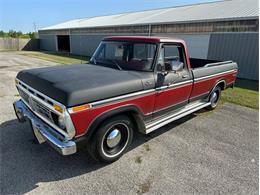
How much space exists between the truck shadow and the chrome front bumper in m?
0.49

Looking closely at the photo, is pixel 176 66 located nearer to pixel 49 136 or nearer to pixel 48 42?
pixel 49 136

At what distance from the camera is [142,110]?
11.2ft

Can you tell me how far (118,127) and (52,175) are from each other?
124 centimetres

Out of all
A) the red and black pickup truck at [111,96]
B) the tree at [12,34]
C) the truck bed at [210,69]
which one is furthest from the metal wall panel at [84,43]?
the tree at [12,34]

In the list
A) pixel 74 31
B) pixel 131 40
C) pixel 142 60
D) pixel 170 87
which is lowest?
pixel 170 87

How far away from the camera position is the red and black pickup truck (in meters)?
2.67

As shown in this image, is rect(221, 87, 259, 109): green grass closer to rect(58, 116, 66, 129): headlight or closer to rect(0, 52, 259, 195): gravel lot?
rect(0, 52, 259, 195): gravel lot

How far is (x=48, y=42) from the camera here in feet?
108

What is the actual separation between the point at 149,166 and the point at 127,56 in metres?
2.12

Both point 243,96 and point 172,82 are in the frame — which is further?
point 243,96

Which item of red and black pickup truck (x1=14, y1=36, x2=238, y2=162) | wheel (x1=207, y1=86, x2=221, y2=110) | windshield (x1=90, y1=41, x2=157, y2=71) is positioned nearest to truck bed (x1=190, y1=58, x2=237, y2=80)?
red and black pickup truck (x1=14, y1=36, x2=238, y2=162)

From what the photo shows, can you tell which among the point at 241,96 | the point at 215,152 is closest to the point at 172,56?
the point at 215,152

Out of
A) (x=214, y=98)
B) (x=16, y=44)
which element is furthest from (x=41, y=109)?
(x=16, y=44)

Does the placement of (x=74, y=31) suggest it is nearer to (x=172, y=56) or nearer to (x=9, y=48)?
(x=9, y=48)
